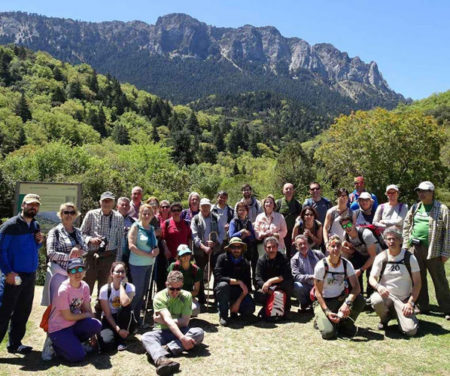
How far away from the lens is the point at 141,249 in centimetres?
554

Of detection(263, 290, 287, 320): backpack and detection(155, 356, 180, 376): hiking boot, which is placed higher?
detection(263, 290, 287, 320): backpack

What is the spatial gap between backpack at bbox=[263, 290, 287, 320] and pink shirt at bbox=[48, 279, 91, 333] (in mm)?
2508

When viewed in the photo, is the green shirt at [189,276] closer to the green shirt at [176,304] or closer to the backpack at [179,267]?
the backpack at [179,267]

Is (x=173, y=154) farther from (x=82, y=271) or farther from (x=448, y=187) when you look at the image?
(x=82, y=271)

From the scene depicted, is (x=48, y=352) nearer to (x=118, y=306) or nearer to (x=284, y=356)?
(x=118, y=306)

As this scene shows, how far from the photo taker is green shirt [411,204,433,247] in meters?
5.79

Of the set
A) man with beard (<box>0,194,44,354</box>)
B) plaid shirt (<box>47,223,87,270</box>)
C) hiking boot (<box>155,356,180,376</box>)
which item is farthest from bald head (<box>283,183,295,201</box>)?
man with beard (<box>0,194,44,354</box>)

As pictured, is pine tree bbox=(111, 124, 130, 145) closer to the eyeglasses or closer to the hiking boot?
the eyeglasses

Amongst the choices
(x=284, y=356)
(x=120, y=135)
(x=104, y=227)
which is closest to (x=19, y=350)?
(x=104, y=227)

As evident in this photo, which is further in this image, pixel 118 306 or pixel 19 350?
pixel 118 306

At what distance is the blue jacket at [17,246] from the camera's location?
445 centimetres

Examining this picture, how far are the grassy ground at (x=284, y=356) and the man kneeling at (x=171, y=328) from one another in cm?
16

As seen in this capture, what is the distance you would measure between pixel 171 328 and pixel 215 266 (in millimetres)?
1549

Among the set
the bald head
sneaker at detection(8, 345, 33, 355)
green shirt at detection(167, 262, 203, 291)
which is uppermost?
the bald head
